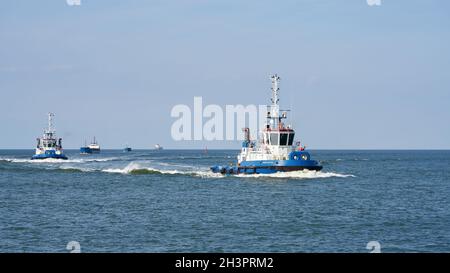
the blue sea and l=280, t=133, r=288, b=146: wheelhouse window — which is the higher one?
l=280, t=133, r=288, b=146: wheelhouse window

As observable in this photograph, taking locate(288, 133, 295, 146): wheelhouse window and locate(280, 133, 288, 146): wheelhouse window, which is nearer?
locate(280, 133, 288, 146): wheelhouse window

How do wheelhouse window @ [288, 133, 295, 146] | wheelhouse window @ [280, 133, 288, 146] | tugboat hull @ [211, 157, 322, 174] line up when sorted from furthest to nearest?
wheelhouse window @ [288, 133, 295, 146] → wheelhouse window @ [280, 133, 288, 146] → tugboat hull @ [211, 157, 322, 174]

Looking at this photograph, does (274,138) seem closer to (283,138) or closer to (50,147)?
(283,138)

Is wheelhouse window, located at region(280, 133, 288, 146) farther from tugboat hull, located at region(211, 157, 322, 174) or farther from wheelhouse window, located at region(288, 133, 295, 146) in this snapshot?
tugboat hull, located at region(211, 157, 322, 174)

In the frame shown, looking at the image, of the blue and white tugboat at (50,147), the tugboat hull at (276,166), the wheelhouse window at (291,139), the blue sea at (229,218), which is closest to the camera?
the blue sea at (229,218)

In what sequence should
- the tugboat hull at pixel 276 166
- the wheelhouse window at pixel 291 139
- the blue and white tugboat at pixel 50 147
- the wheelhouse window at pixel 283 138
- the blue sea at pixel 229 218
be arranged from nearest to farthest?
1. the blue sea at pixel 229 218
2. the tugboat hull at pixel 276 166
3. the wheelhouse window at pixel 283 138
4. the wheelhouse window at pixel 291 139
5. the blue and white tugboat at pixel 50 147

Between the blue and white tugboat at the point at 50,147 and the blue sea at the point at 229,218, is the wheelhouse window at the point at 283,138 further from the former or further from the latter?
the blue and white tugboat at the point at 50,147

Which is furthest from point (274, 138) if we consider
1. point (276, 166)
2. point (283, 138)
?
point (276, 166)

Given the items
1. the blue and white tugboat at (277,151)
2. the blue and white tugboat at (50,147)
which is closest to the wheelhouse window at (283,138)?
the blue and white tugboat at (277,151)

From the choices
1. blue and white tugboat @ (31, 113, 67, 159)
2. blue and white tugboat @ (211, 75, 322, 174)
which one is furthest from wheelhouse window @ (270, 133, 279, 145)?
blue and white tugboat @ (31, 113, 67, 159)

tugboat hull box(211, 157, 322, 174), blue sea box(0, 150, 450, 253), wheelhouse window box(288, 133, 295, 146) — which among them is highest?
wheelhouse window box(288, 133, 295, 146)

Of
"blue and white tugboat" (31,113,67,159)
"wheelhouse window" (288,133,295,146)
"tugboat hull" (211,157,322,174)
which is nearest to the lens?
"tugboat hull" (211,157,322,174)
